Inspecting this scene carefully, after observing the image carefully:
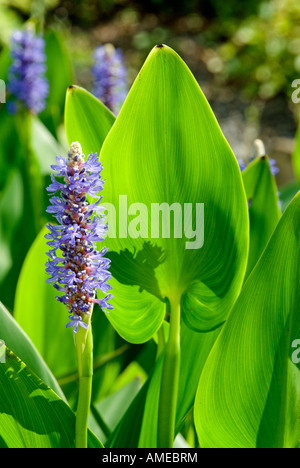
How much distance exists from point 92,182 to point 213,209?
237mm

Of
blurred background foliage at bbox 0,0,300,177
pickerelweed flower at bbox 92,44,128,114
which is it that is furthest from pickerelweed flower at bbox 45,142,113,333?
blurred background foliage at bbox 0,0,300,177

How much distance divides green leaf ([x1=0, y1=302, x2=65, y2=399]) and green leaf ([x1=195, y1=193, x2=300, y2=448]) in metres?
0.26

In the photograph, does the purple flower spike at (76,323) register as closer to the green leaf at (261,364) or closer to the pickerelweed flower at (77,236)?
the pickerelweed flower at (77,236)

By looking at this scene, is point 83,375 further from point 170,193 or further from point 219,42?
point 219,42

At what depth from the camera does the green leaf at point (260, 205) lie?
3.90 feet

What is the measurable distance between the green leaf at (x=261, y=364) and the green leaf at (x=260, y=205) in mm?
295

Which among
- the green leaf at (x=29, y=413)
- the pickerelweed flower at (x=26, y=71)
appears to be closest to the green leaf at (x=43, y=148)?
the pickerelweed flower at (x=26, y=71)

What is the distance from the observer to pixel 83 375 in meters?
0.83

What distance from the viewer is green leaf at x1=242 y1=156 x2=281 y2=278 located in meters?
1.19

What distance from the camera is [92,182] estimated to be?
2.49 feet

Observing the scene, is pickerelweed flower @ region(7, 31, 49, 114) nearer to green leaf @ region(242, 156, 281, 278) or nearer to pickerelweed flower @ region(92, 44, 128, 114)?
pickerelweed flower @ region(92, 44, 128, 114)

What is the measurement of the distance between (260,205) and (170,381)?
45 cm
